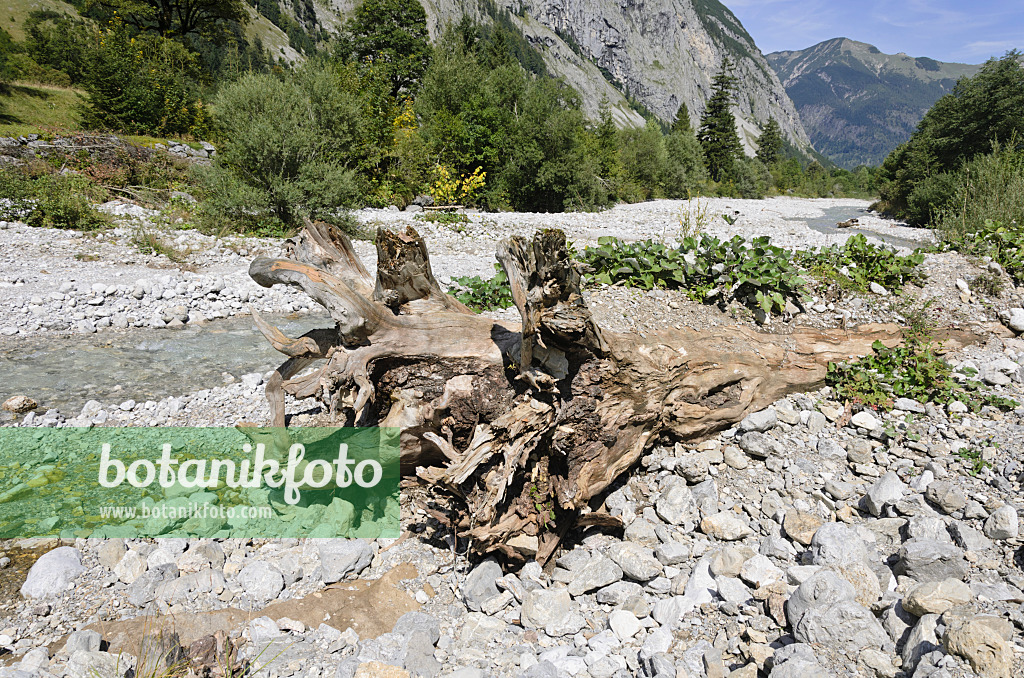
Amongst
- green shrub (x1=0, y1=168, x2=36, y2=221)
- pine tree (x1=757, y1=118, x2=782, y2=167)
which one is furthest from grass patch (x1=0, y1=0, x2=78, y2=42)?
pine tree (x1=757, y1=118, x2=782, y2=167)

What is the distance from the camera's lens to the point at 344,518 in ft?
11.6

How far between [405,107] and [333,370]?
26.0 m

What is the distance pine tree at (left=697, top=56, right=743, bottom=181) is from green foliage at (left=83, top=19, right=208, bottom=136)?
1806 inches

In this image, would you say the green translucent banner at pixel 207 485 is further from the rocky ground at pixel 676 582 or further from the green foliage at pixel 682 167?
the green foliage at pixel 682 167

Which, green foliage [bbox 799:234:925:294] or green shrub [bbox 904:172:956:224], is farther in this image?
green shrub [bbox 904:172:956:224]

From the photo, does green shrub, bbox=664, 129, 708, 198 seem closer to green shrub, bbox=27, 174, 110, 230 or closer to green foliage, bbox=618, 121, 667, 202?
green foliage, bbox=618, 121, 667, 202

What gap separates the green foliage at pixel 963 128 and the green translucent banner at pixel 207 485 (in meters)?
24.2

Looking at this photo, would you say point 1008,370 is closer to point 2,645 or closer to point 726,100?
point 2,645

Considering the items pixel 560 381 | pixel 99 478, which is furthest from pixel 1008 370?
pixel 99 478

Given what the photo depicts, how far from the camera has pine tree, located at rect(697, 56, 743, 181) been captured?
52.1m

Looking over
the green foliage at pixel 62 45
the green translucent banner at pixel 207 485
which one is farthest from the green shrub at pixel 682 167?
the green translucent banner at pixel 207 485

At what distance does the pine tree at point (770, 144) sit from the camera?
6812 cm

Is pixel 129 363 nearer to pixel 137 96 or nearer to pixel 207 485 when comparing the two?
pixel 207 485

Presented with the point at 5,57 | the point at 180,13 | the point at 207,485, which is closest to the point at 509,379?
the point at 207,485
